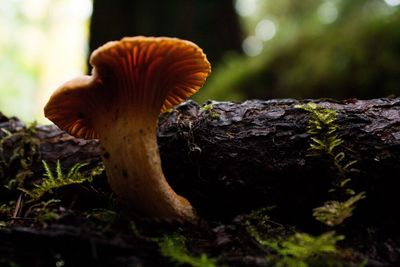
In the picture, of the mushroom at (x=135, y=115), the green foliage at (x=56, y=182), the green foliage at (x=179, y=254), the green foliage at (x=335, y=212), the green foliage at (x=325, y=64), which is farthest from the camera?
the green foliage at (x=325, y=64)

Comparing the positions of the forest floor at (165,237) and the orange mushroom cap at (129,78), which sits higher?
the orange mushroom cap at (129,78)

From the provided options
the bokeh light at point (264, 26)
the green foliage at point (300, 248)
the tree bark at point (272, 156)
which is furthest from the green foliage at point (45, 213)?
the bokeh light at point (264, 26)

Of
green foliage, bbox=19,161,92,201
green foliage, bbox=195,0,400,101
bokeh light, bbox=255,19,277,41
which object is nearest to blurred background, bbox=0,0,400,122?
green foliage, bbox=195,0,400,101

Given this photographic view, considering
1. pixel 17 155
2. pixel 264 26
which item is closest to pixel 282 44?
pixel 17 155

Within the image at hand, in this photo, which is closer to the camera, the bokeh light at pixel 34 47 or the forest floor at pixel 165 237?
the forest floor at pixel 165 237

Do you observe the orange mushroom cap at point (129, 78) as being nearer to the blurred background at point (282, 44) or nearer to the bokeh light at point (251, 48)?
the blurred background at point (282, 44)

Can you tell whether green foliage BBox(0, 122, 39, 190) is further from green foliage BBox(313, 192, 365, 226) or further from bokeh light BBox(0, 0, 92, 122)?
bokeh light BBox(0, 0, 92, 122)

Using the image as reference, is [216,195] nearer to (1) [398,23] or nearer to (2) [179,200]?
(2) [179,200]
